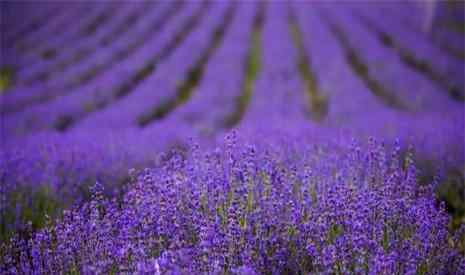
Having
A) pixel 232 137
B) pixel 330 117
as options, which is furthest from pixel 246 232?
pixel 330 117

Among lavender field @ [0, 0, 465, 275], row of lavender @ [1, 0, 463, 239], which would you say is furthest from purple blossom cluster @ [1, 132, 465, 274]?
row of lavender @ [1, 0, 463, 239]

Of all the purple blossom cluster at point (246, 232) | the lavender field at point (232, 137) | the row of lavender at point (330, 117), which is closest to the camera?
the purple blossom cluster at point (246, 232)

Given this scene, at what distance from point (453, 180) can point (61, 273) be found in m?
3.46

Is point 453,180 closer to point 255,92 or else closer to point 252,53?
point 255,92

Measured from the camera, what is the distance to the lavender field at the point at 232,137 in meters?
2.71

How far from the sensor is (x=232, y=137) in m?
3.36

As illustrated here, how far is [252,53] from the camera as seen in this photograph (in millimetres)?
16125

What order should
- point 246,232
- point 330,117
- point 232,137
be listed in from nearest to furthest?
point 246,232, point 232,137, point 330,117

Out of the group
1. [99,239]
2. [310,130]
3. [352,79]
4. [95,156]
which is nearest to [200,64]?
[352,79]

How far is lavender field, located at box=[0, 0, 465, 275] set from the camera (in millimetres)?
2713

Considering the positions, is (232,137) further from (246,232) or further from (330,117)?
(330,117)

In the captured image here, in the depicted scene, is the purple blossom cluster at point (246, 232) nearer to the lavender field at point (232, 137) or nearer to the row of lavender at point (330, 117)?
the lavender field at point (232, 137)

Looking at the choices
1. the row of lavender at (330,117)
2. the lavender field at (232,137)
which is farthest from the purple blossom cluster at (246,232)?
the row of lavender at (330,117)

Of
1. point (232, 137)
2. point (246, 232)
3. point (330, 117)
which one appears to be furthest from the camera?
point (330, 117)
